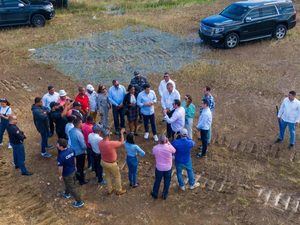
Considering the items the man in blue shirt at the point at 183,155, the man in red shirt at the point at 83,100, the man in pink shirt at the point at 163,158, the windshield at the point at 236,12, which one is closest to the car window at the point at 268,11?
the windshield at the point at 236,12

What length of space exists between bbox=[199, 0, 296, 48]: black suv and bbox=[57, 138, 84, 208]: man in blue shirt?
33.3 ft

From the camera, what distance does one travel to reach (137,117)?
36.2 feet

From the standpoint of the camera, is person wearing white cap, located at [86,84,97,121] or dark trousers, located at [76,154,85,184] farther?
person wearing white cap, located at [86,84,97,121]

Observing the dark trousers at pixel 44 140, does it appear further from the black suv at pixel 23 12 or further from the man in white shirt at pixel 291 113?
the black suv at pixel 23 12

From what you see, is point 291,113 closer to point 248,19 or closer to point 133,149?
point 133,149

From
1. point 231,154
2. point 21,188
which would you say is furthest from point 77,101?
point 231,154

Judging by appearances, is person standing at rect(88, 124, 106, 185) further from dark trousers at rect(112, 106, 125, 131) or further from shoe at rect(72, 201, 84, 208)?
dark trousers at rect(112, 106, 125, 131)

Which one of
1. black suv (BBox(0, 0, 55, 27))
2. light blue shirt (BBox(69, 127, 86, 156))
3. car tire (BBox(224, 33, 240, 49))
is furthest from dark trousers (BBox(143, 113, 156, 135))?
black suv (BBox(0, 0, 55, 27))

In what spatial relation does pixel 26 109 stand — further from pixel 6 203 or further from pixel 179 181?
pixel 179 181

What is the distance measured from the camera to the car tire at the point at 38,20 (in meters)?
19.6

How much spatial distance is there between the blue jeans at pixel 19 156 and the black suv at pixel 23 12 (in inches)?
454

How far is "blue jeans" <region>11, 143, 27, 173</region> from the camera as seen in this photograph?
9.14 metres

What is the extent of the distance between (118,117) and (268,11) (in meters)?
9.30

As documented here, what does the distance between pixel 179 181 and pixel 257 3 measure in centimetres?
1077
